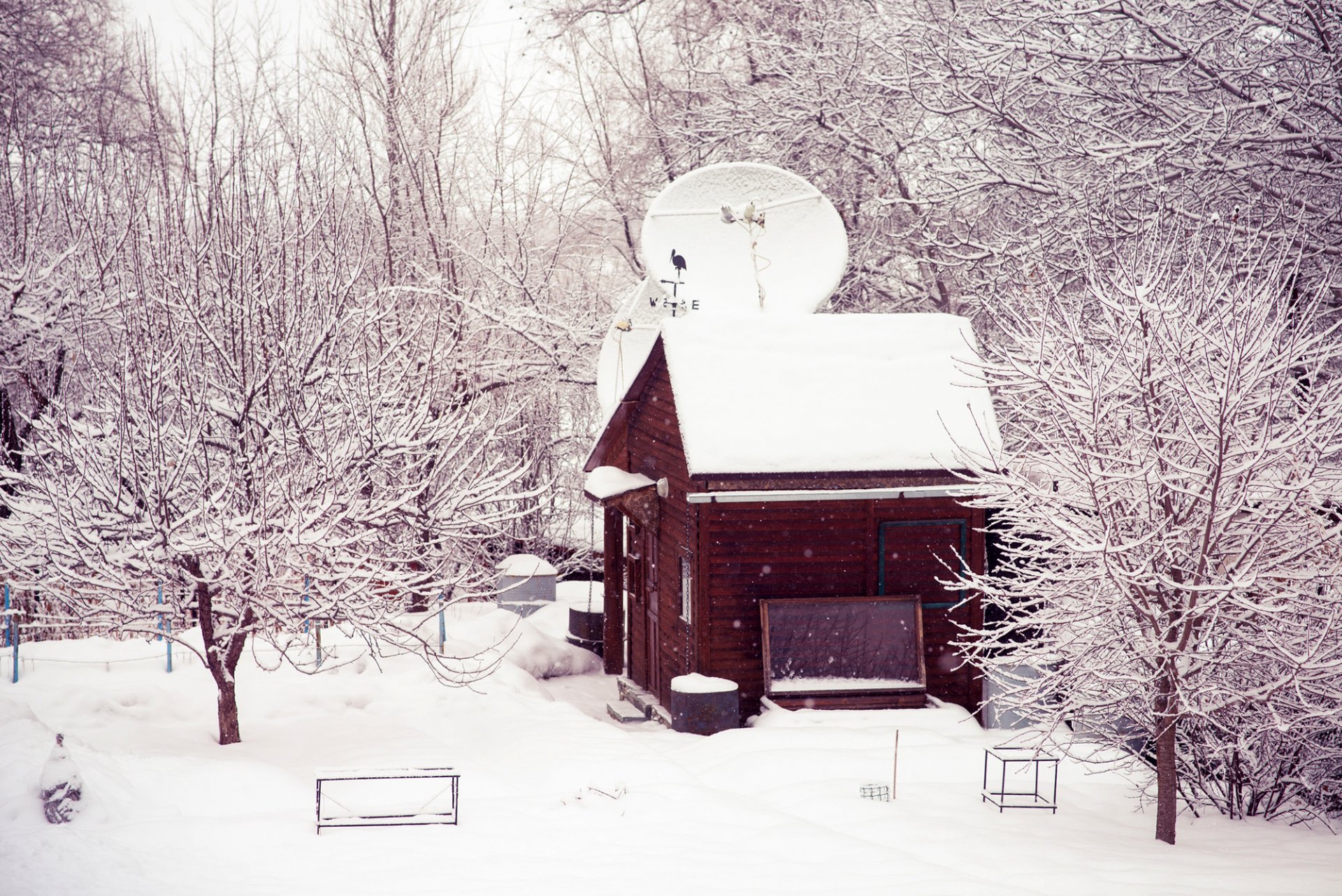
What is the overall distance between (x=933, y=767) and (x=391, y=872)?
5.48 m

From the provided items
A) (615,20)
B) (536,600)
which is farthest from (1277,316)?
(615,20)

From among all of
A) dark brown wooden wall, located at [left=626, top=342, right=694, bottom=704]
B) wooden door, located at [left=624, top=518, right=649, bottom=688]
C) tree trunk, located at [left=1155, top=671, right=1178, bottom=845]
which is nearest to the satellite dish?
dark brown wooden wall, located at [left=626, top=342, right=694, bottom=704]

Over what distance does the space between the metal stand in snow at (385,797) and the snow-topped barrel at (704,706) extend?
9.52 feet

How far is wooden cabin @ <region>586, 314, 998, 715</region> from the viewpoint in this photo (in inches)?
459

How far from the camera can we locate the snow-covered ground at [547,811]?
6.93m

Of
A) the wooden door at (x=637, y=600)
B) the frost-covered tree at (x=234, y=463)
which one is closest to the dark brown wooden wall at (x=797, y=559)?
the wooden door at (x=637, y=600)

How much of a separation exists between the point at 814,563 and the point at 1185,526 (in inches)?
196

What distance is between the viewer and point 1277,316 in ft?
24.3

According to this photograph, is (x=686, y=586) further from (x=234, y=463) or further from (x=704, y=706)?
(x=234, y=463)

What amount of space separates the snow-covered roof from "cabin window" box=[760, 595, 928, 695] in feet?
5.25

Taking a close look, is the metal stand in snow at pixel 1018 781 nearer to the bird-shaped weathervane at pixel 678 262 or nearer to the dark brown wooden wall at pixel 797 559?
the dark brown wooden wall at pixel 797 559

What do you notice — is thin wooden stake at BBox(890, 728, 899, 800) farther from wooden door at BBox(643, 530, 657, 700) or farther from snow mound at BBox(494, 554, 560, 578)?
snow mound at BBox(494, 554, 560, 578)

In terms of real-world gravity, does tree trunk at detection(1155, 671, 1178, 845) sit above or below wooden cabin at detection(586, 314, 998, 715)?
below

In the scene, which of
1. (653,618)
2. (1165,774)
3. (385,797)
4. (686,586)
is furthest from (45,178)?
(1165,774)
